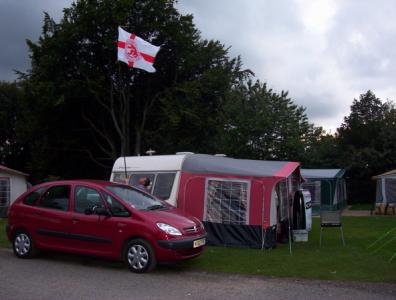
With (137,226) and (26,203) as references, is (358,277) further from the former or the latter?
(26,203)

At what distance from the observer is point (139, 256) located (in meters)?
9.02

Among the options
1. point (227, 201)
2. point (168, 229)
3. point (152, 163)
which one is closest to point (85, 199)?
point (168, 229)

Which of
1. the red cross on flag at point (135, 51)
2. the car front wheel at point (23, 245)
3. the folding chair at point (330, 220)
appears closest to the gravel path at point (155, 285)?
the car front wheel at point (23, 245)

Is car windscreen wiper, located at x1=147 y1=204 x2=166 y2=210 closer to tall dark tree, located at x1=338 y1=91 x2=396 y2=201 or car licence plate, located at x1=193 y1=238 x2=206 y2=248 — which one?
car licence plate, located at x1=193 y1=238 x2=206 y2=248

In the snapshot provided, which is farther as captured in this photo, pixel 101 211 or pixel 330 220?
pixel 330 220

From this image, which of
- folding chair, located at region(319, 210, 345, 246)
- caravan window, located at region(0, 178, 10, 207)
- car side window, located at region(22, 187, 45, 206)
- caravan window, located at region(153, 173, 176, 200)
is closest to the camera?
car side window, located at region(22, 187, 45, 206)

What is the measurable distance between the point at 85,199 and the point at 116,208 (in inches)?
30.9

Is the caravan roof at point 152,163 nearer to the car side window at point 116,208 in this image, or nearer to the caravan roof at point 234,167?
the caravan roof at point 234,167

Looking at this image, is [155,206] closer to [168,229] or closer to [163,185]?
[168,229]

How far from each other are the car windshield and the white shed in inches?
726

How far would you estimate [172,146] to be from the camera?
2941 centimetres

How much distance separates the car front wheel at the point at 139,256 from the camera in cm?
892

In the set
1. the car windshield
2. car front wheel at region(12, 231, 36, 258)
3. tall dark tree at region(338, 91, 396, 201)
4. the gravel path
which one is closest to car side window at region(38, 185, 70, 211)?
car front wheel at region(12, 231, 36, 258)

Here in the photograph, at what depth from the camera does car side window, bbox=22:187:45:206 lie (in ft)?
34.4
